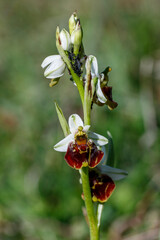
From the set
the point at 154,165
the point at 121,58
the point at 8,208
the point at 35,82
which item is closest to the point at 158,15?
the point at 121,58

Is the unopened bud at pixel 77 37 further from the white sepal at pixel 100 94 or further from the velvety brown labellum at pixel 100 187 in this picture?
the velvety brown labellum at pixel 100 187

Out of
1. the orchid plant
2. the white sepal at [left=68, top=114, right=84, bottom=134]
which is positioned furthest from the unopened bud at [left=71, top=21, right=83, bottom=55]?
the white sepal at [left=68, top=114, right=84, bottom=134]

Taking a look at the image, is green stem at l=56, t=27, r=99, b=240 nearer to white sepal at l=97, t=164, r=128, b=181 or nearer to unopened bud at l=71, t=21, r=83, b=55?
unopened bud at l=71, t=21, r=83, b=55

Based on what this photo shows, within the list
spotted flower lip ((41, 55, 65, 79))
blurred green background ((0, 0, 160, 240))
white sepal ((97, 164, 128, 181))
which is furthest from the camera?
blurred green background ((0, 0, 160, 240))

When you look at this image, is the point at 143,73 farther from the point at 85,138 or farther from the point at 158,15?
the point at 85,138

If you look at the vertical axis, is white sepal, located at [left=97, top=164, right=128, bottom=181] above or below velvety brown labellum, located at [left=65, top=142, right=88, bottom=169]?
below

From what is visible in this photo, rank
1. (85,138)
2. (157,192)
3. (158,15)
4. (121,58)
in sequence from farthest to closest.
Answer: (158,15) → (121,58) → (157,192) → (85,138)

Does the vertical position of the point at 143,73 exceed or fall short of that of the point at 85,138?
it falls short
